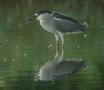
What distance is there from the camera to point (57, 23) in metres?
13.1

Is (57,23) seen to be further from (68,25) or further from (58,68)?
(58,68)

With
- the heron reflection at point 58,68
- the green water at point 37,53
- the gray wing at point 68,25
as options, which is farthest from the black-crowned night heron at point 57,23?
the heron reflection at point 58,68

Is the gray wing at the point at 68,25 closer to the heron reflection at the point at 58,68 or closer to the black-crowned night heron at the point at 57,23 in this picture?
the black-crowned night heron at the point at 57,23

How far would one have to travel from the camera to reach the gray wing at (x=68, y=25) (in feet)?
43.1

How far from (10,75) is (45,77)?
2.22 feet

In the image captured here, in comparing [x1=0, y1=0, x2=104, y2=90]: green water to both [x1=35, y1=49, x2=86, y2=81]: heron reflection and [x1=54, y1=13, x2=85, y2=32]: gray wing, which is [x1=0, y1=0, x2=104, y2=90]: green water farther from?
[x1=54, y1=13, x2=85, y2=32]: gray wing

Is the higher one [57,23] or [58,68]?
[57,23]

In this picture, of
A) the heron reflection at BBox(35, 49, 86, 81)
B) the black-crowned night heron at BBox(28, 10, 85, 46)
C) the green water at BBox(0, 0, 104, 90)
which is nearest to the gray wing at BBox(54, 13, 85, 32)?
the black-crowned night heron at BBox(28, 10, 85, 46)

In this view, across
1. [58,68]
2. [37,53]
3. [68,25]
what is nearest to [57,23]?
[68,25]

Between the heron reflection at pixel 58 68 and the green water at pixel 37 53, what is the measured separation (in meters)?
0.14

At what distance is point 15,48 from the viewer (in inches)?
500

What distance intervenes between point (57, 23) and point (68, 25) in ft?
0.95

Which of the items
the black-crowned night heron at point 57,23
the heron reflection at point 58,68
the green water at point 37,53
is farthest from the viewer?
the black-crowned night heron at point 57,23

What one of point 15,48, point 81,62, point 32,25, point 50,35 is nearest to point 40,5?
point 32,25
